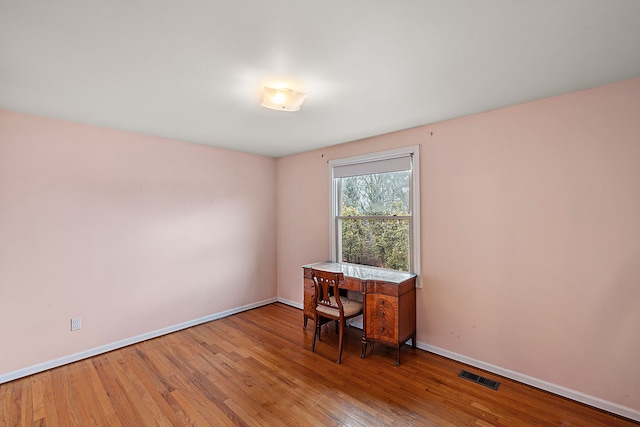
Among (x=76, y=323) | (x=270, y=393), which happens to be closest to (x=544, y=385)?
(x=270, y=393)

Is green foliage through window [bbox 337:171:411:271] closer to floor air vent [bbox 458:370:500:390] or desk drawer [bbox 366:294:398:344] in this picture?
desk drawer [bbox 366:294:398:344]

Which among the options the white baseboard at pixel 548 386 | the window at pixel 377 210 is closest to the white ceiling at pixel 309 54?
the window at pixel 377 210

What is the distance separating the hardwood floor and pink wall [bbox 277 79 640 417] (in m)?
0.31

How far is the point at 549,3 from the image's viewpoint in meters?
1.29

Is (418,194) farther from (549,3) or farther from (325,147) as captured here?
(549,3)

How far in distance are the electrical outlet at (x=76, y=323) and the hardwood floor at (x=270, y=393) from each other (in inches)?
13.2

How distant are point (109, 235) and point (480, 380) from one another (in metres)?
3.90

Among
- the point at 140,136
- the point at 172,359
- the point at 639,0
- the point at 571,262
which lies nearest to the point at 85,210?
the point at 140,136

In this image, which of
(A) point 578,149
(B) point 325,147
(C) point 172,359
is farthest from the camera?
(B) point 325,147

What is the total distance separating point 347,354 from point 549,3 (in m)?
3.03

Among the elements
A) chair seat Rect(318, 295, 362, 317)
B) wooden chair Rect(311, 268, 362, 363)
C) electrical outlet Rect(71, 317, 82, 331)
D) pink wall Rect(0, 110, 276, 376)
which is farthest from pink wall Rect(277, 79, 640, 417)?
electrical outlet Rect(71, 317, 82, 331)

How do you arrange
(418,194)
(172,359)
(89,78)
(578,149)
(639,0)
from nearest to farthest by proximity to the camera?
(639,0), (89,78), (578,149), (172,359), (418,194)

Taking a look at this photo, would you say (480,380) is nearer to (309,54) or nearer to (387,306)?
(387,306)

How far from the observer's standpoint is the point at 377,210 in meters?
3.49
